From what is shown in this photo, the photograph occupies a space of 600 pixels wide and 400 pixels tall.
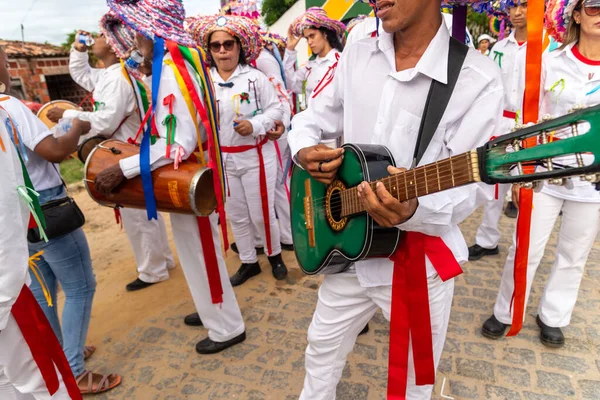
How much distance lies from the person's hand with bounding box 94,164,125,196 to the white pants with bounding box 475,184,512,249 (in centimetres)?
333

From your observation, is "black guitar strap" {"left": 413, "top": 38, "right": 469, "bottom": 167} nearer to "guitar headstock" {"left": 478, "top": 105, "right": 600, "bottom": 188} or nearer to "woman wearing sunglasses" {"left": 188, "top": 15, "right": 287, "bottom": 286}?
"guitar headstock" {"left": 478, "top": 105, "right": 600, "bottom": 188}

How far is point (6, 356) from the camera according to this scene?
168 centimetres

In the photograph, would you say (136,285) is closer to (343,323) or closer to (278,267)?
(278,267)

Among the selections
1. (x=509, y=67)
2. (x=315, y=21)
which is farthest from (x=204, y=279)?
(x=315, y=21)

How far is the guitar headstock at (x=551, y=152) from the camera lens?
867 mm

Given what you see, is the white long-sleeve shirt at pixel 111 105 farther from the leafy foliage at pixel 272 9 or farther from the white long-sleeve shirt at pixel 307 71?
the leafy foliage at pixel 272 9

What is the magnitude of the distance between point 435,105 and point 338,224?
659 millimetres

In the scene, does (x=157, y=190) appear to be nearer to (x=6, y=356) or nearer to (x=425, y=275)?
(x=6, y=356)

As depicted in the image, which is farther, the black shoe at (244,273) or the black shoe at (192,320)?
the black shoe at (244,273)

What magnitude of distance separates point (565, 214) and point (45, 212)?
10.9 ft

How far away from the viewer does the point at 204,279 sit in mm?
2752

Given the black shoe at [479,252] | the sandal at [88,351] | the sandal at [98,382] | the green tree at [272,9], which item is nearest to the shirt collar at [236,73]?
the sandal at [88,351]

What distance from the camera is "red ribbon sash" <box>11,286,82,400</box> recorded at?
1.74 meters

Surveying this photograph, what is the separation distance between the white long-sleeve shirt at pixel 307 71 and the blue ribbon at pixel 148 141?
2906 millimetres
